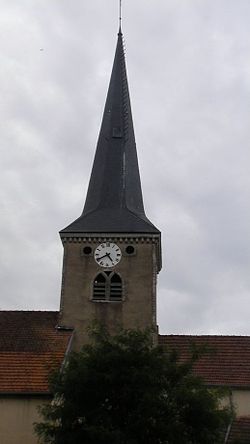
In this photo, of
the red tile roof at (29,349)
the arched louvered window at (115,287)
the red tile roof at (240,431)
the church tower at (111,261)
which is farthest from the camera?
the arched louvered window at (115,287)

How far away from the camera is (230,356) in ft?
92.5

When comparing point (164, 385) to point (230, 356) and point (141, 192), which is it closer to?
point (230, 356)

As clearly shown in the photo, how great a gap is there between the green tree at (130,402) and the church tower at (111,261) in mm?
8241

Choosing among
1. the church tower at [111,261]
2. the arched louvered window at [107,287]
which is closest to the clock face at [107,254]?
the church tower at [111,261]

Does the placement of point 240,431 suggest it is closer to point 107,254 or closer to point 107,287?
point 107,287

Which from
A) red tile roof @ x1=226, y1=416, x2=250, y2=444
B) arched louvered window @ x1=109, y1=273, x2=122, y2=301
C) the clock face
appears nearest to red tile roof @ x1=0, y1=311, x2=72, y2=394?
arched louvered window @ x1=109, y1=273, x2=122, y2=301

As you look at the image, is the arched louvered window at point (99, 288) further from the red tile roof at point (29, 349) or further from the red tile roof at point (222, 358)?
the red tile roof at point (222, 358)

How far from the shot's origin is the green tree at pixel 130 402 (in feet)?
57.6

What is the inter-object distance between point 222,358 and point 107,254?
6.16 metres

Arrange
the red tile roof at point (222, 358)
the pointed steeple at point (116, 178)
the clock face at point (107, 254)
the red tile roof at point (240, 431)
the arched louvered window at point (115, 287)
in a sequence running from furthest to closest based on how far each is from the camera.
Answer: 1. the pointed steeple at point (116, 178)
2. the clock face at point (107, 254)
3. the arched louvered window at point (115, 287)
4. the red tile roof at point (222, 358)
5. the red tile roof at point (240, 431)

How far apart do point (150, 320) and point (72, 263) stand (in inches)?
155

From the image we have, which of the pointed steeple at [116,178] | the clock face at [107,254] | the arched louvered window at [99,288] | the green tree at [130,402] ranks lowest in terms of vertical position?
the green tree at [130,402]

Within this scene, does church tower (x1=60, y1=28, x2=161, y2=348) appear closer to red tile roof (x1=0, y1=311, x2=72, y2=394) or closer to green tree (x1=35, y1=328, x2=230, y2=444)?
red tile roof (x1=0, y1=311, x2=72, y2=394)

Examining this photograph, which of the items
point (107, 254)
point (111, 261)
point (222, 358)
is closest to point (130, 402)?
point (222, 358)
